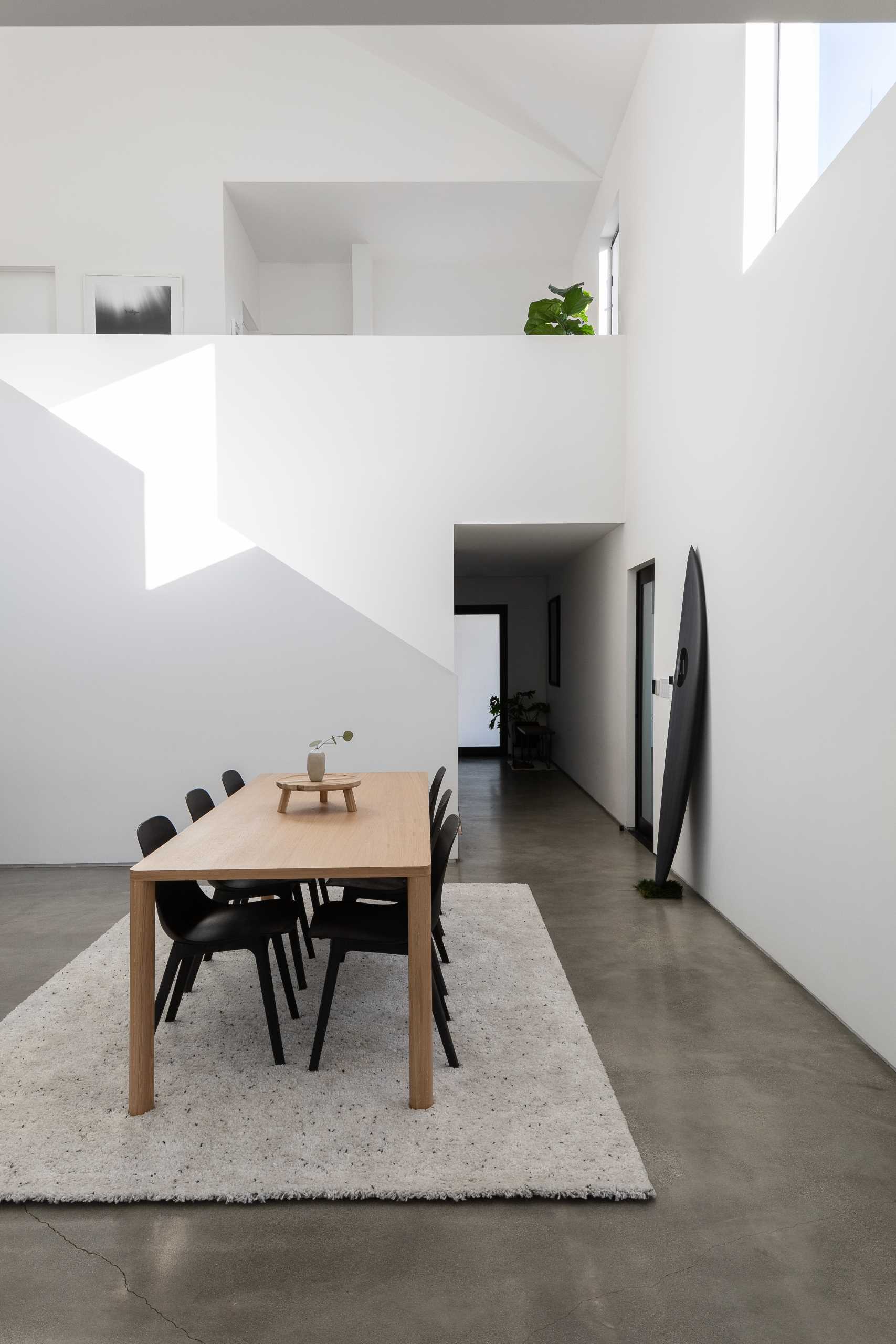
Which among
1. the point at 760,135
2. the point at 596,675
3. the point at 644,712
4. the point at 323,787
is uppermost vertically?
the point at 760,135

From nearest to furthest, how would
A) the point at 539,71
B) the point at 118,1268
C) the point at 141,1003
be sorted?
the point at 118,1268 < the point at 141,1003 < the point at 539,71

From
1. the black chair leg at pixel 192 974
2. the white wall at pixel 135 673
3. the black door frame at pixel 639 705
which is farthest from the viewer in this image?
the black door frame at pixel 639 705

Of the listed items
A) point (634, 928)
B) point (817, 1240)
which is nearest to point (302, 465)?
point (634, 928)

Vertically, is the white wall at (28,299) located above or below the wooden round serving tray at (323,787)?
above

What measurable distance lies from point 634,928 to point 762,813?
0.93m

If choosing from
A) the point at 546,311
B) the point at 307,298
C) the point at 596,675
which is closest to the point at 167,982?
the point at 546,311

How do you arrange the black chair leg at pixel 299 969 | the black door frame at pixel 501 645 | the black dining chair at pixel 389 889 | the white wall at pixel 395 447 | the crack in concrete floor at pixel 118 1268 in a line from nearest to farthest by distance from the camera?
the crack in concrete floor at pixel 118 1268
the black dining chair at pixel 389 889
the black chair leg at pixel 299 969
the white wall at pixel 395 447
the black door frame at pixel 501 645

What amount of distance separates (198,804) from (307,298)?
25.0 ft

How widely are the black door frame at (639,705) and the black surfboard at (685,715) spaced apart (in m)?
1.61

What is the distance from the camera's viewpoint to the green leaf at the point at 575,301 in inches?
276

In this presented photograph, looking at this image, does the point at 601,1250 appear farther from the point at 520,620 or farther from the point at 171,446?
the point at 520,620

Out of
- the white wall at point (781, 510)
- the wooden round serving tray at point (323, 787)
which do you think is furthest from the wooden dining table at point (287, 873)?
the white wall at point (781, 510)

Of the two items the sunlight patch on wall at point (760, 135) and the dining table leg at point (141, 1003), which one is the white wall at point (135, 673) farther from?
the dining table leg at point (141, 1003)

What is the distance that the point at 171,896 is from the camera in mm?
3301
